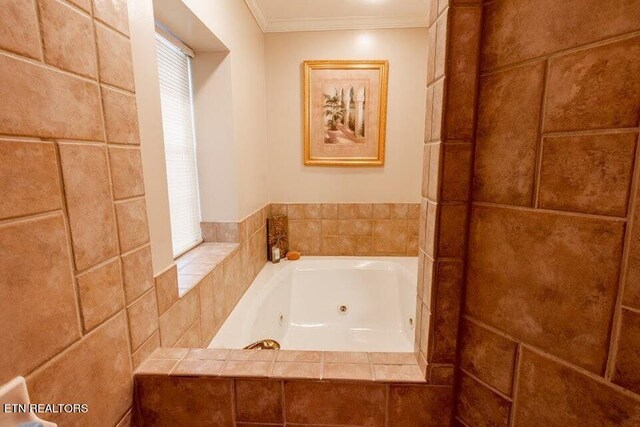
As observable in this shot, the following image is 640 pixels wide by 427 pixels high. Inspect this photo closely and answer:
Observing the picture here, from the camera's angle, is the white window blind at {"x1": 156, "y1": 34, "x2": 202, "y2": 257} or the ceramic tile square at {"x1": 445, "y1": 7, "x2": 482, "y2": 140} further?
the white window blind at {"x1": 156, "y1": 34, "x2": 202, "y2": 257}

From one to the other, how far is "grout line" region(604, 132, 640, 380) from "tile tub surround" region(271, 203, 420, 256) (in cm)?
190

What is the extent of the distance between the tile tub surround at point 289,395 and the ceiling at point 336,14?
2.01 m

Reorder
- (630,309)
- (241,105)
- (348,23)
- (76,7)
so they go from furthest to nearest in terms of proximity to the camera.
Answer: (348,23), (241,105), (76,7), (630,309)

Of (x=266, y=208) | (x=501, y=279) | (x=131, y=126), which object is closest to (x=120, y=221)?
(x=131, y=126)

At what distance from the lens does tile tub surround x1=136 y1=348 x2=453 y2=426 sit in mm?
639

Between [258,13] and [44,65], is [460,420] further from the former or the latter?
[258,13]

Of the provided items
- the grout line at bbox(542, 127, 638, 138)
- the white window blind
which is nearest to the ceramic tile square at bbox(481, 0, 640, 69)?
the grout line at bbox(542, 127, 638, 138)

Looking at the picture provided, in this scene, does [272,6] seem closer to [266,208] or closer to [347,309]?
[266,208]

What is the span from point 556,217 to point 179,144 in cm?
143

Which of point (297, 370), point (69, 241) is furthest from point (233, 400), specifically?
point (69, 241)

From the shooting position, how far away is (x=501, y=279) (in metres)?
0.55

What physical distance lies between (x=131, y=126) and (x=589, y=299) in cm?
94

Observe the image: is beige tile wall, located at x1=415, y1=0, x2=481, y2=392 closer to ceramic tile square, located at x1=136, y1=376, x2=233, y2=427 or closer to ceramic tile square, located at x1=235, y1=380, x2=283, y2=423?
ceramic tile square, located at x1=235, y1=380, x2=283, y2=423

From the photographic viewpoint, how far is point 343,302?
2.20 metres
